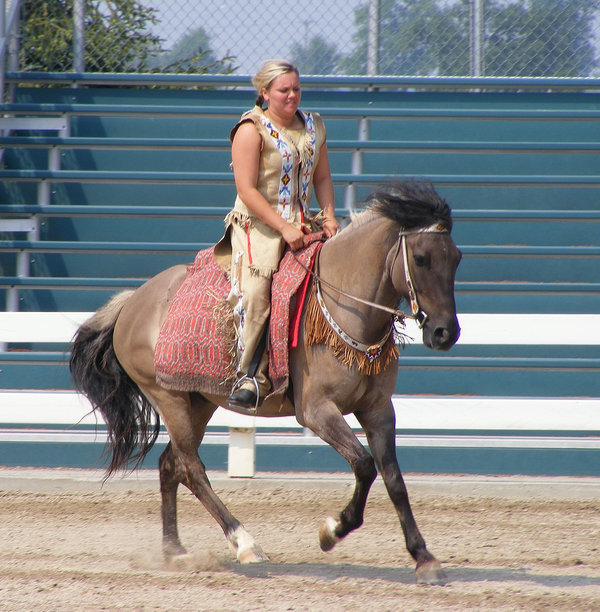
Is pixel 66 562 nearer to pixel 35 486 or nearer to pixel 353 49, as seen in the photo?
pixel 35 486

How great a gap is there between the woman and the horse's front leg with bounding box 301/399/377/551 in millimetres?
330

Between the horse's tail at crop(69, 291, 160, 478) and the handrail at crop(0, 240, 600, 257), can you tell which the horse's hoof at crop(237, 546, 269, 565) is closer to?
the horse's tail at crop(69, 291, 160, 478)

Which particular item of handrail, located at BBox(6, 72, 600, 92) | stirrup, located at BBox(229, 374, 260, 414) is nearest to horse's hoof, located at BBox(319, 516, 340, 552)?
stirrup, located at BBox(229, 374, 260, 414)

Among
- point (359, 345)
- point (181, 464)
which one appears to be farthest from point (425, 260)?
point (181, 464)

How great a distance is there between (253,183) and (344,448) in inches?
52.3

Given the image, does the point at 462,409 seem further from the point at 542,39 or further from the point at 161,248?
the point at 542,39

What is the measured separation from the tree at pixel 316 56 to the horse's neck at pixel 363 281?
4920 millimetres

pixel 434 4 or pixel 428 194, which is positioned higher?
pixel 434 4

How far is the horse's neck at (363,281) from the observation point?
4.02 metres

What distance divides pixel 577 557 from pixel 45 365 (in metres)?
4.24

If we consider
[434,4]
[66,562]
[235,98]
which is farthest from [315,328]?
[434,4]

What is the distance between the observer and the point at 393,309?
13.2 ft

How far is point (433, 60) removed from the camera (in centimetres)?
876

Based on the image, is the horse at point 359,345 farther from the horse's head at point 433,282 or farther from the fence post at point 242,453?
the fence post at point 242,453
